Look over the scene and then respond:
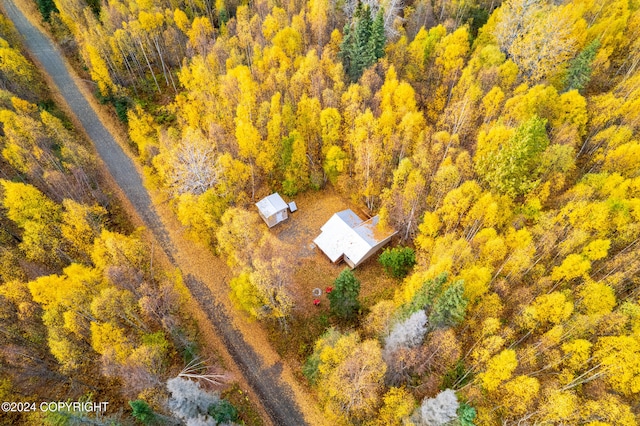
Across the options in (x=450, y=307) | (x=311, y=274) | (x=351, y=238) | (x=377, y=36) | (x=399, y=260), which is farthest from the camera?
(x=377, y=36)

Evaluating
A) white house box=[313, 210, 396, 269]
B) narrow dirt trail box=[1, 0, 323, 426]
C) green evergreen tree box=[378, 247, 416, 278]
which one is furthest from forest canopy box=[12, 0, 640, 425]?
narrow dirt trail box=[1, 0, 323, 426]

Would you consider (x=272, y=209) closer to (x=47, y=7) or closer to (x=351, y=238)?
(x=351, y=238)

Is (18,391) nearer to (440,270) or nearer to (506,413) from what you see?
(440,270)

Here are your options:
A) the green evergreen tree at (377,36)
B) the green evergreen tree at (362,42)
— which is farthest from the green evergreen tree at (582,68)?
the green evergreen tree at (377,36)

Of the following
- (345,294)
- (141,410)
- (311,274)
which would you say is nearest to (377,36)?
(311,274)

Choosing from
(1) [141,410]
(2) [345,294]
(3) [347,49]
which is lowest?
(2) [345,294]
